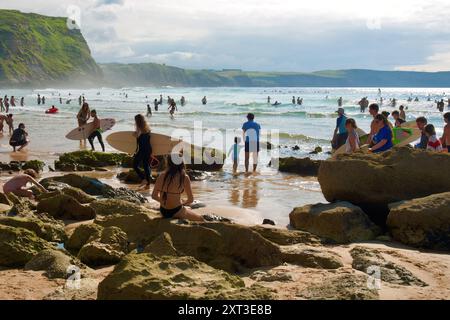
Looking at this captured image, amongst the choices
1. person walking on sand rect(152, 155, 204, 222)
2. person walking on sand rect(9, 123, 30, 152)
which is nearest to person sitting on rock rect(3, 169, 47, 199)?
person walking on sand rect(152, 155, 204, 222)

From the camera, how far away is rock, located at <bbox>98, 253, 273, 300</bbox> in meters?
4.38

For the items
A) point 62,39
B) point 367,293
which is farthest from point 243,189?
point 62,39

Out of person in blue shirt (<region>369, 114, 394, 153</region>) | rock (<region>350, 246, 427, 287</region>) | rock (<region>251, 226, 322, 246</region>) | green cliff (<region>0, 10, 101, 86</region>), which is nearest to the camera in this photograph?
rock (<region>350, 246, 427, 287</region>)

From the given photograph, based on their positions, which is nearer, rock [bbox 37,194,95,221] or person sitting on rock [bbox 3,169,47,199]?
rock [bbox 37,194,95,221]

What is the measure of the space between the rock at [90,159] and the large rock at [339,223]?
8462 mm

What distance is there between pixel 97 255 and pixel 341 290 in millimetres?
2780

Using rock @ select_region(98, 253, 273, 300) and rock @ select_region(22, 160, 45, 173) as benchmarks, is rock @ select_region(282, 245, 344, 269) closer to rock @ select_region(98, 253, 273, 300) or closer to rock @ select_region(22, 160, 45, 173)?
rock @ select_region(98, 253, 273, 300)

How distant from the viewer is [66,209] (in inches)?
328

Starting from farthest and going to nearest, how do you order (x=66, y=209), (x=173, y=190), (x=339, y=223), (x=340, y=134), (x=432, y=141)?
(x=340, y=134) < (x=432, y=141) < (x=66, y=209) < (x=339, y=223) < (x=173, y=190)

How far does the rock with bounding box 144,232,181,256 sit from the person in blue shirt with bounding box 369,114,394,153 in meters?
5.79

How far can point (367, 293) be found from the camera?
190 inches

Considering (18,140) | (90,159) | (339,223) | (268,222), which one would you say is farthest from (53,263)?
(18,140)

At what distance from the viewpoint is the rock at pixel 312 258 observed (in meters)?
6.04

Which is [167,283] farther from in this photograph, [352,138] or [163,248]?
[352,138]
